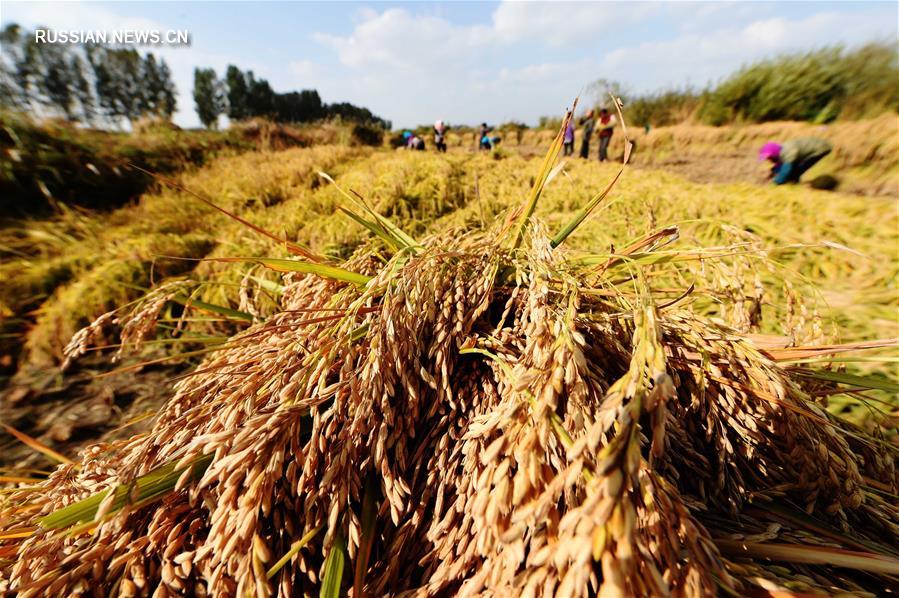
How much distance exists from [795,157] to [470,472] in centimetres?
843

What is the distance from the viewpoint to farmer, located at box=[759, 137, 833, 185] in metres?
6.10

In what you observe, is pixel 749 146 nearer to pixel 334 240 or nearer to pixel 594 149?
pixel 594 149

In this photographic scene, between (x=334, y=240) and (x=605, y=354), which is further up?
(x=605, y=354)

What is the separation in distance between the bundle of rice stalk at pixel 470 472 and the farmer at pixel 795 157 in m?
7.32

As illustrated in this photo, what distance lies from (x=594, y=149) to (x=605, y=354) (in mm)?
18997

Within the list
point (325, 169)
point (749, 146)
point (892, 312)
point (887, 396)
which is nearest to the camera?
point (887, 396)

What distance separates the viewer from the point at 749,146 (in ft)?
39.8

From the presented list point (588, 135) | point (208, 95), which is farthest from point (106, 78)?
point (588, 135)

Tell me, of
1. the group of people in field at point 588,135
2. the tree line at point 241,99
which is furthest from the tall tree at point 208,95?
the group of people in field at point 588,135

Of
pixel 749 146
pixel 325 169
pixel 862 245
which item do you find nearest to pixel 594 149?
pixel 749 146

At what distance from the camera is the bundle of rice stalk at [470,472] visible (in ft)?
1.86

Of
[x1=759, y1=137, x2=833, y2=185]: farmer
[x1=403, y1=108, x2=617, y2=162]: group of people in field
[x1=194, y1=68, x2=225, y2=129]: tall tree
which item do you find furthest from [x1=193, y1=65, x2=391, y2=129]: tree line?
[x1=759, y1=137, x2=833, y2=185]: farmer

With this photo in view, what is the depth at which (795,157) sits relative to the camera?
6.08 meters

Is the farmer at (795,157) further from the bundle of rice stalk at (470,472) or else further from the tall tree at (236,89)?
the tall tree at (236,89)
